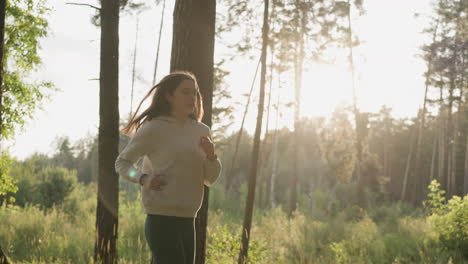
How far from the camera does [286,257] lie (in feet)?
34.4

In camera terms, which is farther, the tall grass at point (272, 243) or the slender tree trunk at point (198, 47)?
the tall grass at point (272, 243)

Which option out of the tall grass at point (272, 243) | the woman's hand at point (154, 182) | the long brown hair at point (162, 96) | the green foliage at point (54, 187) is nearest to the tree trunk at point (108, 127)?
the tall grass at point (272, 243)

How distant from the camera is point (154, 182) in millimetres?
2676

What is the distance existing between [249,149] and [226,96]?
14.7 meters

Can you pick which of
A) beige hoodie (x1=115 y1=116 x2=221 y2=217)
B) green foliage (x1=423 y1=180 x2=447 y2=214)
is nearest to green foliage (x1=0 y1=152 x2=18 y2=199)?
beige hoodie (x1=115 y1=116 x2=221 y2=217)

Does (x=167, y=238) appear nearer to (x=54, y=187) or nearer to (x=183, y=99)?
(x=183, y=99)

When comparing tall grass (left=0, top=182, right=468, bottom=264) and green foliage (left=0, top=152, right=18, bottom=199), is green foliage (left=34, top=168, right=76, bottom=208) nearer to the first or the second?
tall grass (left=0, top=182, right=468, bottom=264)

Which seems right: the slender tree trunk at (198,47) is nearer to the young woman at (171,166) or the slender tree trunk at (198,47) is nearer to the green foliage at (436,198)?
the young woman at (171,166)

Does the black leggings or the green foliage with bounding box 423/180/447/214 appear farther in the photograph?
the green foliage with bounding box 423/180/447/214

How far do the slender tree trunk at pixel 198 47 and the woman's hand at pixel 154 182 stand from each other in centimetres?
134

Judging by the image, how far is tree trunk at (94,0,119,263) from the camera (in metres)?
6.20

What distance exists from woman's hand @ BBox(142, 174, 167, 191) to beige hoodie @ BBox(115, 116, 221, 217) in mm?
55

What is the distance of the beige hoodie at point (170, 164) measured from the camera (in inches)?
108

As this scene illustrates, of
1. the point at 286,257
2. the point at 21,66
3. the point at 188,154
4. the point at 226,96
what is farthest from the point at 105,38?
the point at 226,96
